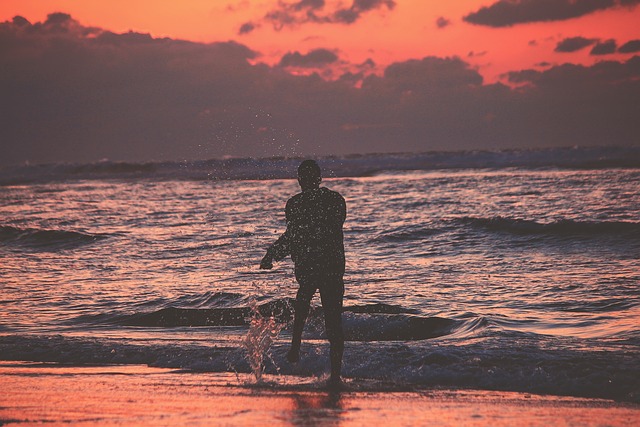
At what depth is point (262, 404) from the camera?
5.76 meters

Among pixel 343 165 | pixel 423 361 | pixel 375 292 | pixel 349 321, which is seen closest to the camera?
pixel 423 361

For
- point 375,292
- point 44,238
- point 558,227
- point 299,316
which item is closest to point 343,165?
point 44,238

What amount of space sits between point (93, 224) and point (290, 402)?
54.3ft

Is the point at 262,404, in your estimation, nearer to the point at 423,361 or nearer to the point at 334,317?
the point at 334,317

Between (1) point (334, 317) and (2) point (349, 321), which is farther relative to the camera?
(2) point (349, 321)

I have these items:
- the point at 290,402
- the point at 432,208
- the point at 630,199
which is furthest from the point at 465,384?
the point at 630,199

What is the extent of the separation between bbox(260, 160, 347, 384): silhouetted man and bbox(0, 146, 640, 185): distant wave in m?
39.0

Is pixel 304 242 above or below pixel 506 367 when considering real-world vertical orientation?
above

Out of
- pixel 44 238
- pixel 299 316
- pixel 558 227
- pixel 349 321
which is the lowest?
pixel 349 321

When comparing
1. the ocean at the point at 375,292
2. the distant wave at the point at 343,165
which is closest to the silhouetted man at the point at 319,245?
the ocean at the point at 375,292

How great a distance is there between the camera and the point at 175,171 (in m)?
58.1

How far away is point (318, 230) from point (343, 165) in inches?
2047

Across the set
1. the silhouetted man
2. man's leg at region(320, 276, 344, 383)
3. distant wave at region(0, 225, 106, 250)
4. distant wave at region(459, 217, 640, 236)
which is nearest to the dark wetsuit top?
the silhouetted man

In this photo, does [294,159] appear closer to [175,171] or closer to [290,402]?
[175,171]
